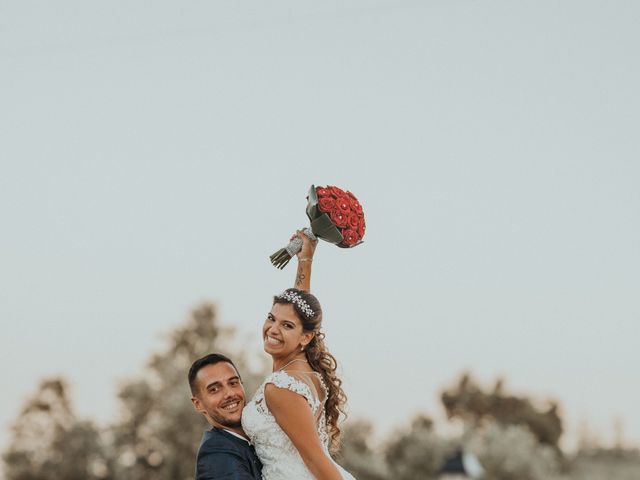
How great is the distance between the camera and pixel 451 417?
8012cm

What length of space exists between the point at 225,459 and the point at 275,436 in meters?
0.38

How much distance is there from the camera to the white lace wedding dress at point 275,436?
18.5 ft

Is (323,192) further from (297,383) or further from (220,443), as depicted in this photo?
(220,443)

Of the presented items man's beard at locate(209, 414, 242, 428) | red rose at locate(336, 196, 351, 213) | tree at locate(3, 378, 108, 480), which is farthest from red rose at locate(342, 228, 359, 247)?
tree at locate(3, 378, 108, 480)

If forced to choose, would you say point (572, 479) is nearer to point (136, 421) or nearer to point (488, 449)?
point (488, 449)

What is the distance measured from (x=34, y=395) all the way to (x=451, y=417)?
42.6 meters

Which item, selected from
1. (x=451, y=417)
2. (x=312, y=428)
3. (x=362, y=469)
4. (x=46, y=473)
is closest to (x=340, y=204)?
(x=312, y=428)

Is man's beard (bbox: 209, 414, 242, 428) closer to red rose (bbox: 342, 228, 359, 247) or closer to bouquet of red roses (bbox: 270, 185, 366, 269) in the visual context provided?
bouquet of red roses (bbox: 270, 185, 366, 269)

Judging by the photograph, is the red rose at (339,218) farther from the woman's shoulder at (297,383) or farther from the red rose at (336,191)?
the woman's shoulder at (297,383)

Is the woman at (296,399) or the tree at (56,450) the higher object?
the tree at (56,450)

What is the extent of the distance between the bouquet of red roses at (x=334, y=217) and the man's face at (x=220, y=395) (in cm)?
109

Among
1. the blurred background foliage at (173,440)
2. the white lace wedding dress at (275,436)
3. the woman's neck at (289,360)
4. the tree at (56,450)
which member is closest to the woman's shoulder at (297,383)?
the white lace wedding dress at (275,436)

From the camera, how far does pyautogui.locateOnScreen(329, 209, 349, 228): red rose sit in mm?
6238

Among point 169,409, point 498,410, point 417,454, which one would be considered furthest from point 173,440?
point 498,410
